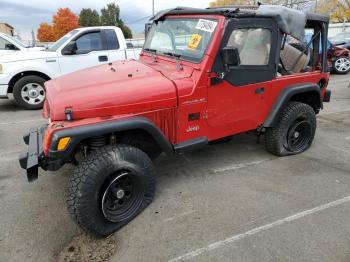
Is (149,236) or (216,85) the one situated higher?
(216,85)

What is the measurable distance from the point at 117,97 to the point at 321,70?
3.16 m

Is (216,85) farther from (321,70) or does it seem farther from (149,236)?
(321,70)

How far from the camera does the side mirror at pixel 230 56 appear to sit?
3309 mm

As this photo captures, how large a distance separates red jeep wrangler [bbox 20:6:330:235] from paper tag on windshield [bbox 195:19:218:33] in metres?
0.01

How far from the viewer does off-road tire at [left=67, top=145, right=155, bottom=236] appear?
282cm

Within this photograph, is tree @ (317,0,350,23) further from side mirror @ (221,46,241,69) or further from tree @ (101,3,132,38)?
side mirror @ (221,46,241,69)

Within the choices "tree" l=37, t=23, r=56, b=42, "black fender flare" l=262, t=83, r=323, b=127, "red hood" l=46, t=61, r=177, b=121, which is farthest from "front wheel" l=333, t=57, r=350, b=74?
"tree" l=37, t=23, r=56, b=42

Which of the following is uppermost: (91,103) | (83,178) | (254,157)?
(91,103)

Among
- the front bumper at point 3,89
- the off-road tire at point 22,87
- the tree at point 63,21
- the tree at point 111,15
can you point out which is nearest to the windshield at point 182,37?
the off-road tire at point 22,87

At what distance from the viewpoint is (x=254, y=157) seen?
4.66 meters

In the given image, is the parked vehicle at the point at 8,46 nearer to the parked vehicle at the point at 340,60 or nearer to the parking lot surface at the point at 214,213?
the parking lot surface at the point at 214,213

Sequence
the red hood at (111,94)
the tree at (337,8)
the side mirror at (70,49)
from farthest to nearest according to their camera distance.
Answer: the tree at (337,8) → the side mirror at (70,49) → the red hood at (111,94)

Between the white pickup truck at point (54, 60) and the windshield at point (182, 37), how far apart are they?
12.1ft

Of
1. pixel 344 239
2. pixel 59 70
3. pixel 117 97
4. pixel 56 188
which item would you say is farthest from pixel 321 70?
pixel 59 70
